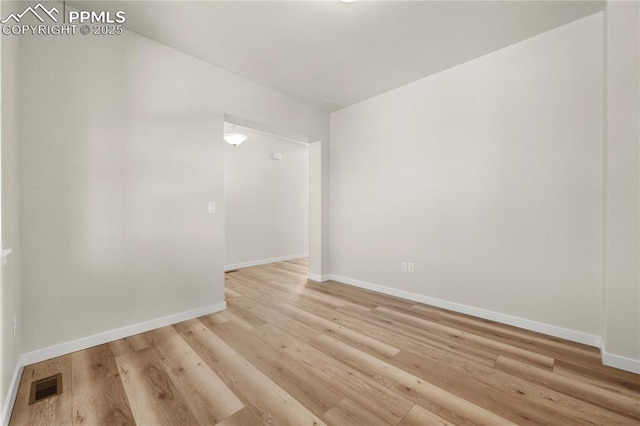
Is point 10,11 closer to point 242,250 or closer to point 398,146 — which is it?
point 398,146

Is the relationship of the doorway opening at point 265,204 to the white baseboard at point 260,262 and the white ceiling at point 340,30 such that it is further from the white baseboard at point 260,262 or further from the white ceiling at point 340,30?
the white ceiling at point 340,30

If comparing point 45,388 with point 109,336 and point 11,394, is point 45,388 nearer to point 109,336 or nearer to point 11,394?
point 11,394

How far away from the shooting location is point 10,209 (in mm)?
1638

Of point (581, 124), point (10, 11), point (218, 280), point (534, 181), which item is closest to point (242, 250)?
point (218, 280)

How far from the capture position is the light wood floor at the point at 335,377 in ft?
4.79

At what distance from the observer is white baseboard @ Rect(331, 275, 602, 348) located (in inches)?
89.4

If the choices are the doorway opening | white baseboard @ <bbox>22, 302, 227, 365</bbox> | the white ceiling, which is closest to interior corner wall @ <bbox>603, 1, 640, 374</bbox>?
the white ceiling

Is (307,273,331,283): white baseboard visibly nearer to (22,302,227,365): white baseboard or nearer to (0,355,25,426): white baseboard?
(22,302,227,365): white baseboard

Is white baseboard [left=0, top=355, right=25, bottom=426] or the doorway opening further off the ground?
the doorway opening

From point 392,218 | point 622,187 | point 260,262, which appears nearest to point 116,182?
point 392,218

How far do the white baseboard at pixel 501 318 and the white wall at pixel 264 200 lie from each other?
2.67m

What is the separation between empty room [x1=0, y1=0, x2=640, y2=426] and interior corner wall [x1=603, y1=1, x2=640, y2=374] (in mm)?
11

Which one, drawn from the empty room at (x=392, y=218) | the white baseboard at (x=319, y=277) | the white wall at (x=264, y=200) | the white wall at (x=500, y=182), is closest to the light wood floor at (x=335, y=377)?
the empty room at (x=392, y=218)

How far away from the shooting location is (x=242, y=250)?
17.3 ft
